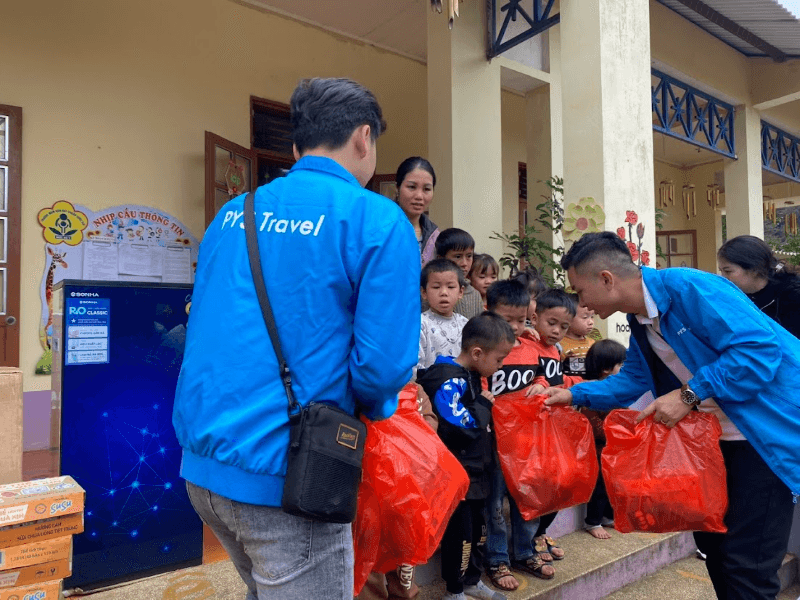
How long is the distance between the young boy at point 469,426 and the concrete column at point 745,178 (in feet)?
25.2

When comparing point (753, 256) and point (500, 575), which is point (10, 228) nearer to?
point (500, 575)

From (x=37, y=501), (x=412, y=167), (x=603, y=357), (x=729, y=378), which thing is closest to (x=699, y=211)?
(x=603, y=357)

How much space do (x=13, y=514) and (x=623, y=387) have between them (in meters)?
2.28

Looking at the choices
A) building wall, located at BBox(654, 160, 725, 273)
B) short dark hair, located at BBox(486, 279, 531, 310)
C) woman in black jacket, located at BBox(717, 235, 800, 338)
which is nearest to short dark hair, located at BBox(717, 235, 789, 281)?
woman in black jacket, located at BBox(717, 235, 800, 338)

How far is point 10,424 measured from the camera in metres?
2.31

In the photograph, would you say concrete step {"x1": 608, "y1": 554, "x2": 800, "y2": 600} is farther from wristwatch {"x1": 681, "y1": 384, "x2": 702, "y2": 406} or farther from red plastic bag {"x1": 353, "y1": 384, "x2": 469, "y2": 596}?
red plastic bag {"x1": 353, "y1": 384, "x2": 469, "y2": 596}

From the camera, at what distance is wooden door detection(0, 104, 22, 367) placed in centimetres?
444

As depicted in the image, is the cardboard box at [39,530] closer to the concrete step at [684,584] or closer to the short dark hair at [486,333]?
the short dark hair at [486,333]

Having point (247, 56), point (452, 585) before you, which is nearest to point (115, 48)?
point (247, 56)

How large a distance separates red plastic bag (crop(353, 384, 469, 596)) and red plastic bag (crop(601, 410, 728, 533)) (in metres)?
0.81

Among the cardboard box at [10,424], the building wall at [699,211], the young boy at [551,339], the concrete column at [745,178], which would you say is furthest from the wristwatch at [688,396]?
the building wall at [699,211]

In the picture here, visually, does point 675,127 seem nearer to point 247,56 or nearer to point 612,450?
point 247,56

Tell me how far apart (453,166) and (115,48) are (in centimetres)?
304

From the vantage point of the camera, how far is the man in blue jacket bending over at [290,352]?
3.90 ft
